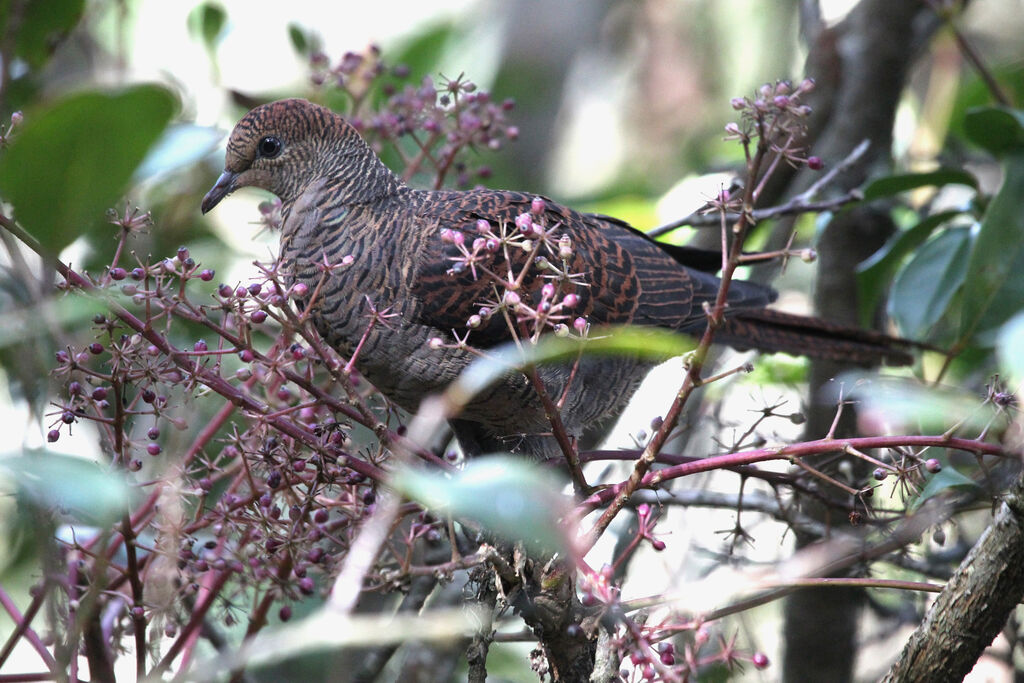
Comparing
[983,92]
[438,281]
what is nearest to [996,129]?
[983,92]

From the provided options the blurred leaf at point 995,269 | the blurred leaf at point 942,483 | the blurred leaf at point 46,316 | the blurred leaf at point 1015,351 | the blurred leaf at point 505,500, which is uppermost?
the blurred leaf at point 995,269

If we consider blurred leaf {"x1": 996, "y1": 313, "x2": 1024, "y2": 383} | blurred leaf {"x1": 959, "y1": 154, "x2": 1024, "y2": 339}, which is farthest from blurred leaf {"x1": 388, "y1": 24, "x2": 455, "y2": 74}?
blurred leaf {"x1": 996, "y1": 313, "x2": 1024, "y2": 383}

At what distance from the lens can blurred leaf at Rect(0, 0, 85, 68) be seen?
6.68 feet

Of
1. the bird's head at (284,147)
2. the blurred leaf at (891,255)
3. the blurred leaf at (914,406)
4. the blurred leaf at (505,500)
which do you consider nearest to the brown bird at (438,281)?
the bird's head at (284,147)

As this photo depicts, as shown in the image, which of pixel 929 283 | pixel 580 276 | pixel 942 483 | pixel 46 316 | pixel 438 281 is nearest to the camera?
pixel 46 316

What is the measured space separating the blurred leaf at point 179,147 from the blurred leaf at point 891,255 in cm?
140

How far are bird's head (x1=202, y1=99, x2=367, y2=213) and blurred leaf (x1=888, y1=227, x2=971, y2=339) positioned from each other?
1.16 m

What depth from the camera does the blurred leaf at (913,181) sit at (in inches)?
83.8

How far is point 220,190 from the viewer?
2.00m

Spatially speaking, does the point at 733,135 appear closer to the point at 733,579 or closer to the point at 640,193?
the point at 733,579

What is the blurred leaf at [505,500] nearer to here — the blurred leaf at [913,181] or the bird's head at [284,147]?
the bird's head at [284,147]

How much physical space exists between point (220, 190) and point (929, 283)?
146 centimetres

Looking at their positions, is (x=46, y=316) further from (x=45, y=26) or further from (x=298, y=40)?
(x=298, y=40)

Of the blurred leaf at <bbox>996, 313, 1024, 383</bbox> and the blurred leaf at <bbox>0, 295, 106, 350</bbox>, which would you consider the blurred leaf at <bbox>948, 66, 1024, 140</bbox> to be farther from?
the blurred leaf at <bbox>0, 295, 106, 350</bbox>
